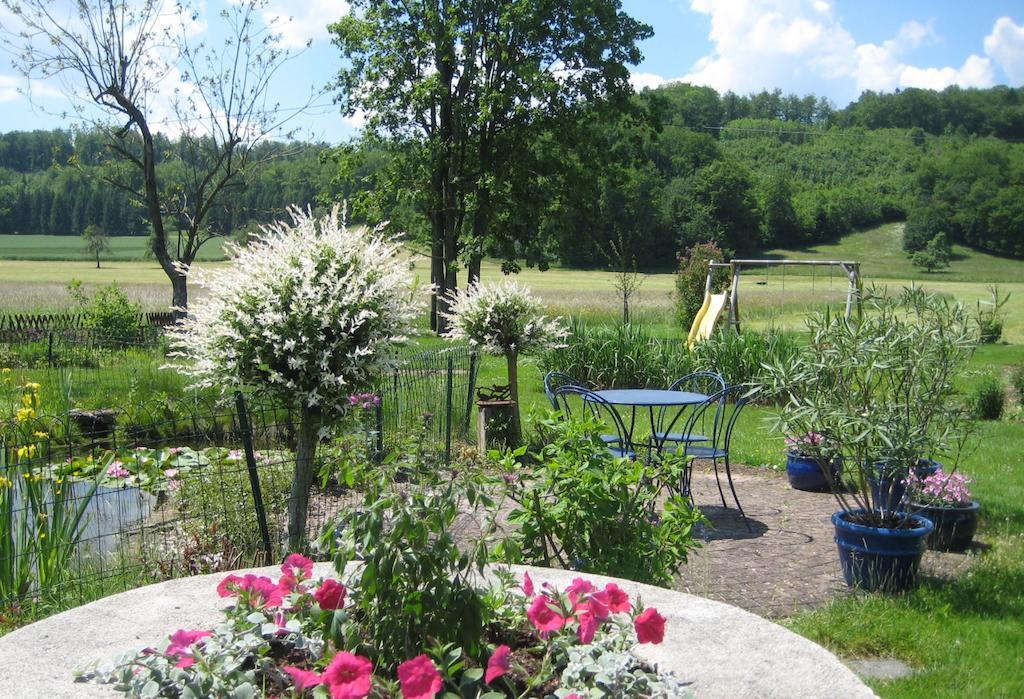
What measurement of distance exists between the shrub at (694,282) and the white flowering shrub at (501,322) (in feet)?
47.4

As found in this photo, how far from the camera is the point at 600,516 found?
12.5 feet

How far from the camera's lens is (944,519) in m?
5.63

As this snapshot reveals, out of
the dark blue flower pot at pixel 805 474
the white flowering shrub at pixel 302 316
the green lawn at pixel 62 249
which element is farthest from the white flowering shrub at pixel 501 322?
the green lawn at pixel 62 249

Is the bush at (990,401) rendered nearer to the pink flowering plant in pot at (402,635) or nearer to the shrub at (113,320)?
the pink flowering plant in pot at (402,635)

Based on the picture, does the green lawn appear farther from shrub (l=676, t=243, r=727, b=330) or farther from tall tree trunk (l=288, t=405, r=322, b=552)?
tall tree trunk (l=288, t=405, r=322, b=552)

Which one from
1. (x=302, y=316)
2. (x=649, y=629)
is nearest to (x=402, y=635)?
(x=649, y=629)

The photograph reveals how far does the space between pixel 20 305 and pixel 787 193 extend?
54.5m

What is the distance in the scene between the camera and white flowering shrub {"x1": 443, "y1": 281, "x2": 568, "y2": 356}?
851 centimetres

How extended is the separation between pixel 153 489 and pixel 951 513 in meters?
5.15

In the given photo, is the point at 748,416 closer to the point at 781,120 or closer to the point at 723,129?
the point at 723,129

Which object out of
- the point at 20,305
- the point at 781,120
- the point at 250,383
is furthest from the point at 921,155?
the point at 250,383

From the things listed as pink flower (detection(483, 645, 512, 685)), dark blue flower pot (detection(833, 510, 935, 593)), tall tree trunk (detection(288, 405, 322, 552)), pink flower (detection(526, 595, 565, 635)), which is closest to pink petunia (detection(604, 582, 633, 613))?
pink flower (detection(526, 595, 565, 635))

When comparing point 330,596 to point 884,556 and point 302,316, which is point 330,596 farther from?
point 884,556

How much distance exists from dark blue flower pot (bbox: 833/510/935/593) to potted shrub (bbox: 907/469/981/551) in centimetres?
77
